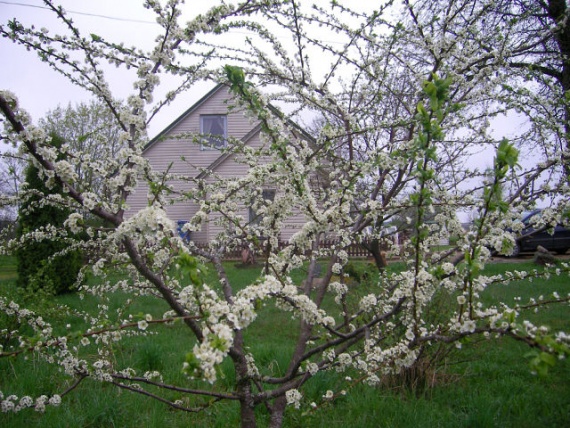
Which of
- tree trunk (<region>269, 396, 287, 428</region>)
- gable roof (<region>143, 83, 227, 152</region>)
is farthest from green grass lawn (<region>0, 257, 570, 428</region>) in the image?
gable roof (<region>143, 83, 227, 152</region>)

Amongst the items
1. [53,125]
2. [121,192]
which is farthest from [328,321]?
[53,125]

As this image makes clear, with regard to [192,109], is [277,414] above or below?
below

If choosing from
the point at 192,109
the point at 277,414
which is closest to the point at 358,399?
the point at 277,414

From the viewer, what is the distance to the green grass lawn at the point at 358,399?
2941 mm

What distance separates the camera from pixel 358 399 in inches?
128

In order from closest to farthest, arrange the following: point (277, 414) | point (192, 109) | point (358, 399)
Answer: point (277, 414) → point (358, 399) → point (192, 109)

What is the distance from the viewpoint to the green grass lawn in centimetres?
294

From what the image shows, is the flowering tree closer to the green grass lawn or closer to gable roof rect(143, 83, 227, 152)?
the green grass lawn

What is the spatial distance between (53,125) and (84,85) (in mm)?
22991

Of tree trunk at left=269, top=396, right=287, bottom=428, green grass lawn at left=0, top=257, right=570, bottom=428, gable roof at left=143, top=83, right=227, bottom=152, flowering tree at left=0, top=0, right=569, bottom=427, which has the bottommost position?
green grass lawn at left=0, top=257, right=570, bottom=428

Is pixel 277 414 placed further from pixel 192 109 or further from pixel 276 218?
pixel 192 109

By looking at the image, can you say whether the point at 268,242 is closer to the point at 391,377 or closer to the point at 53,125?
the point at 391,377

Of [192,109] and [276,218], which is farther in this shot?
[192,109]

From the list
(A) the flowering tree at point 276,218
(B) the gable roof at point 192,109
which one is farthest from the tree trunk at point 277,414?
(B) the gable roof at point 192,109
